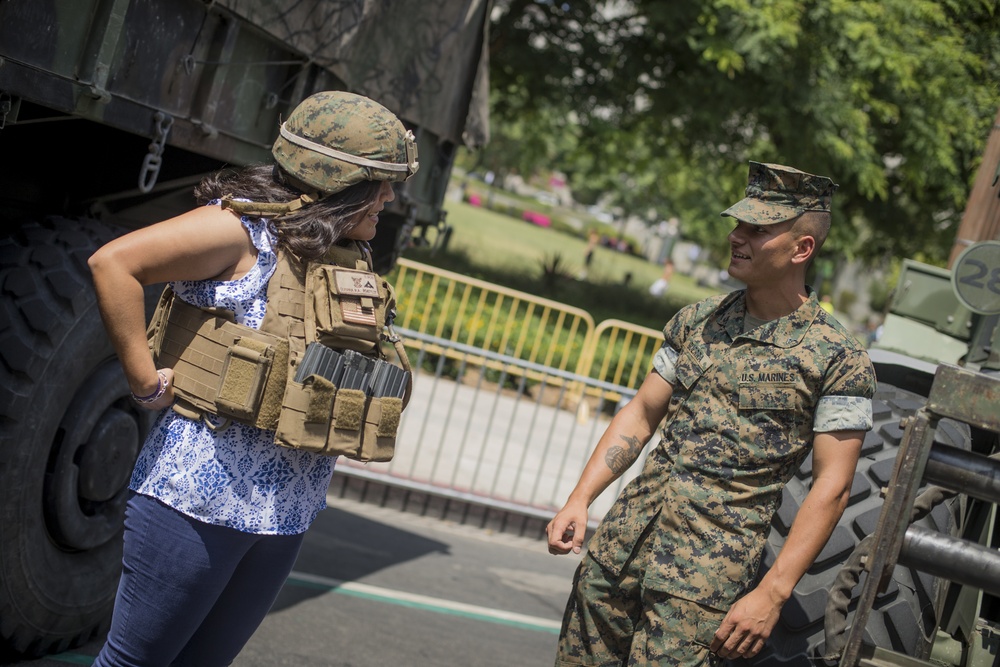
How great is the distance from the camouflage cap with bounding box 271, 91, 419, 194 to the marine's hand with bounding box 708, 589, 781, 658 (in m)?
1.38

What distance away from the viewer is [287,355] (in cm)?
268

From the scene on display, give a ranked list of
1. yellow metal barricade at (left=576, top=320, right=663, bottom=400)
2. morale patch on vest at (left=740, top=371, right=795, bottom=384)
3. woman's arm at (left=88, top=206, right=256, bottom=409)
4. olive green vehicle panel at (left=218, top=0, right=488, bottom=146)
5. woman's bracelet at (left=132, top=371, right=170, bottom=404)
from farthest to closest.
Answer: yellow metal barricade at (left=576, top=320, right=663, bottom=400) < olive green vehicle panel at (left=218, top=0, right=488, bottom=146) < morale patch on vest at (left=740, top=371, right=795, bottom=384) < woman's bracelet at (left=132, top=371, right=170, bottom=404) < woman's arm at (left=88, top=206, right=256, bottom=409)

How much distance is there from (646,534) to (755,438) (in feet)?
1.31

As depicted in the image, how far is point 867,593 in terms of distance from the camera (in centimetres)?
229

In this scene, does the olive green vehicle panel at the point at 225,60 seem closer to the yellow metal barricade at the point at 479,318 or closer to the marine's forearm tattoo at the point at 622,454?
the marine's forearm tattoo at the point at 622,454

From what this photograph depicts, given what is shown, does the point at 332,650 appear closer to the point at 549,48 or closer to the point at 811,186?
the point at 811,186

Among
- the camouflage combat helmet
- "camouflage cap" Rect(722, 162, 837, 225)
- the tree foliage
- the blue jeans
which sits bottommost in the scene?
the blue jeans

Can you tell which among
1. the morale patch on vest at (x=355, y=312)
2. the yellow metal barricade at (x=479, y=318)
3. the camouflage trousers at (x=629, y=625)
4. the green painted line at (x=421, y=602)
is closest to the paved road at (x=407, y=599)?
the green painted line at (x=421, y=602)

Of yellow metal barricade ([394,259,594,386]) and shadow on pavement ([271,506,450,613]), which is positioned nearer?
shadow on pavement ([271,506,450,613])

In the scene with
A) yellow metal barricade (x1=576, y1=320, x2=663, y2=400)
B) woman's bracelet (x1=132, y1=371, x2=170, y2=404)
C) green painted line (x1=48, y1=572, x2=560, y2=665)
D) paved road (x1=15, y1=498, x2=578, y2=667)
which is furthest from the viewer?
yellow metal barricade (x1=576, y1=320, x2=663, y2=400)

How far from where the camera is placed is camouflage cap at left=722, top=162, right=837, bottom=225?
121 inches

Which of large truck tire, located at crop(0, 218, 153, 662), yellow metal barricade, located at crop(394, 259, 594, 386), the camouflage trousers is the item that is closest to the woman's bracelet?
large truck tire, located at crop(0, 218, 153, 662)

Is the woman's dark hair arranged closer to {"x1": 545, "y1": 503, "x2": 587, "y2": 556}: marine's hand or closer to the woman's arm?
the woman's arm

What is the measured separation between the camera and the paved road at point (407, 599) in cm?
Answer: 490
